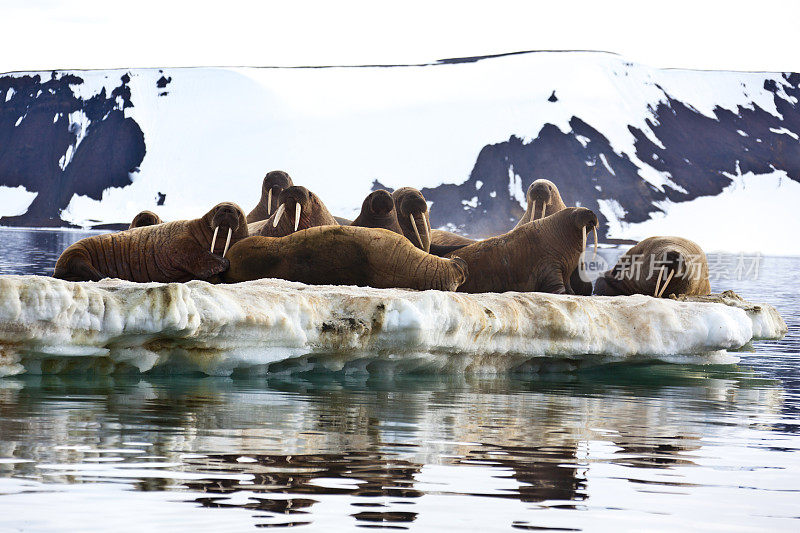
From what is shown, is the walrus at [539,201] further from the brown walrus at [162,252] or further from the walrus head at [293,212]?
the brown walrus at [162,252]

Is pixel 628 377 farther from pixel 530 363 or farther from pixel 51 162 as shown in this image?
pixel 51 162

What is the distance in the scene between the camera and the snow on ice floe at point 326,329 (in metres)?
6.41

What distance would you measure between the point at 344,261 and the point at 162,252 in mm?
1970

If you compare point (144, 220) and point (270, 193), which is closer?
point (144, 220)

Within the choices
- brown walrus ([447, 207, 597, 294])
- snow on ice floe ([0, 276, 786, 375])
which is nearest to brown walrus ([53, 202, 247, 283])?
snow on ice floe ([0, 276, 786, 375])

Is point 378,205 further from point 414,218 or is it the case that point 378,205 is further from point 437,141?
point 437,141

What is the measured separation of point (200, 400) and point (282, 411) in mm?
596

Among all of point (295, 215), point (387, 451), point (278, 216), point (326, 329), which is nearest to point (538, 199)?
point (295, 215)

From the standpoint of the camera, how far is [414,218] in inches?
476

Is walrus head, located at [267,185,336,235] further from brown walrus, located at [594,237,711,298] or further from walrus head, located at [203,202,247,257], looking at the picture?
brown walrus, located at [594,237,711,298]

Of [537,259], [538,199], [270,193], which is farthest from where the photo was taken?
[538,199]

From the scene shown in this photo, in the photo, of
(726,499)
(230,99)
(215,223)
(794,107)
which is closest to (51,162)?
(230,99)

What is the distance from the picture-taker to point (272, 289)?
757 cm

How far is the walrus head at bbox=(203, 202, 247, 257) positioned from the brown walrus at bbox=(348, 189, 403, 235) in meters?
1.60
